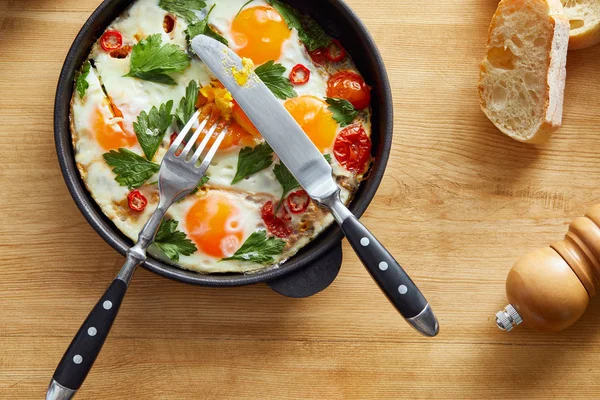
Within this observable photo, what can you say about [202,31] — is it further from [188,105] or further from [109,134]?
[109,134]

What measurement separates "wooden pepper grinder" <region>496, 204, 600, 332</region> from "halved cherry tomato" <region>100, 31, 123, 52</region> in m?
1.80

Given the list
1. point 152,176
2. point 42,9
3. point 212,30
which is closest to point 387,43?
point 212,30

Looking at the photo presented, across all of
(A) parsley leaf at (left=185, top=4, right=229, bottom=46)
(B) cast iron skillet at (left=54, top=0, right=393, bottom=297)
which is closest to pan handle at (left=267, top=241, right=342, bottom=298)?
(B) cast iron skillet at (left=54, top=0, right=393, bottom=297)

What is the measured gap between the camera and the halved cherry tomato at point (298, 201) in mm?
2496

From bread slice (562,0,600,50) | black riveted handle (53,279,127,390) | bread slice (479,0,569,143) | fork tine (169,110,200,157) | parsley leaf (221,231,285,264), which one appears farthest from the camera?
bread slice (562,0,600,50)

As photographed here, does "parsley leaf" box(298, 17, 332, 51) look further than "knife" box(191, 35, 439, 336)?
Yes

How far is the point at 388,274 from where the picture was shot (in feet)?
7.43

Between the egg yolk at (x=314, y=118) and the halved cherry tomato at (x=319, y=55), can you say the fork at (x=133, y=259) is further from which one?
the halved cherry tomato at (x=319, y=55)

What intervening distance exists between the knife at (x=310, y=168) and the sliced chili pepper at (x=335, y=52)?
1.22 ft

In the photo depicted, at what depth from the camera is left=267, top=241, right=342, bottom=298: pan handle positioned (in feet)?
8.03

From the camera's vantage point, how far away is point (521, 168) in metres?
2.82

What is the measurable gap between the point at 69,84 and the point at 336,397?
5.51 feet

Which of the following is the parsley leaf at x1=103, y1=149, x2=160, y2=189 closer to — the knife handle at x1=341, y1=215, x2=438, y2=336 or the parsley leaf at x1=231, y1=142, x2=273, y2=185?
the parsley leaf at x1=231, y1=142, x2=273, y2=185

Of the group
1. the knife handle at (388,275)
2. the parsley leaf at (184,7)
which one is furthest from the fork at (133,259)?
the knife handle at (388,275)
